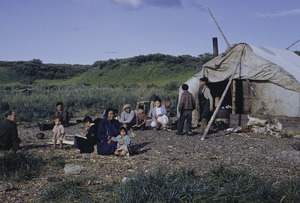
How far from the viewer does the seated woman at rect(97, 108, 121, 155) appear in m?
6.53

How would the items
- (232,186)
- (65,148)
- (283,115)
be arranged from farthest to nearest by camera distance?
1. (283,115)
2. (65,148)
3. (232,186)

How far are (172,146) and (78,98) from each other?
1069 centimetres

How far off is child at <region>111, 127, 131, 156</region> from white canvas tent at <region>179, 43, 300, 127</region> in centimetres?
490

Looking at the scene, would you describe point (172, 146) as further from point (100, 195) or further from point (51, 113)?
point (51, 113)

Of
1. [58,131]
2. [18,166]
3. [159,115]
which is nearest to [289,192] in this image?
[18,166]

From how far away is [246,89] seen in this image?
409 inches

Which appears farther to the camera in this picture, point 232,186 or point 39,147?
point 39,147

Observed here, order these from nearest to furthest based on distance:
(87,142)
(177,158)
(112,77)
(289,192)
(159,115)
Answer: (289,192)
(177,158)
(87,142)
(159,115)
(112,77)

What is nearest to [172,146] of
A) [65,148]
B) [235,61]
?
[65,148]

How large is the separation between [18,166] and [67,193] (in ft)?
5.68

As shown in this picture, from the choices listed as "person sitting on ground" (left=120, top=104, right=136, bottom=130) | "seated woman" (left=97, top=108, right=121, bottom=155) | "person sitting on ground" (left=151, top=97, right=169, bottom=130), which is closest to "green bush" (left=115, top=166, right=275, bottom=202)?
"seated woman" (left=97, top=108, right=121, bottom=155)

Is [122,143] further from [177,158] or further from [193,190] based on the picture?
[193,190]

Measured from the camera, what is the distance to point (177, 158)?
20.5 ft

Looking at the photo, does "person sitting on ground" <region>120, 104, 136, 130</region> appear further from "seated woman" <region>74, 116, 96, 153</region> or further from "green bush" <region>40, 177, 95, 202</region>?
"green bush" <region>40, 177, 95, 202</region>
